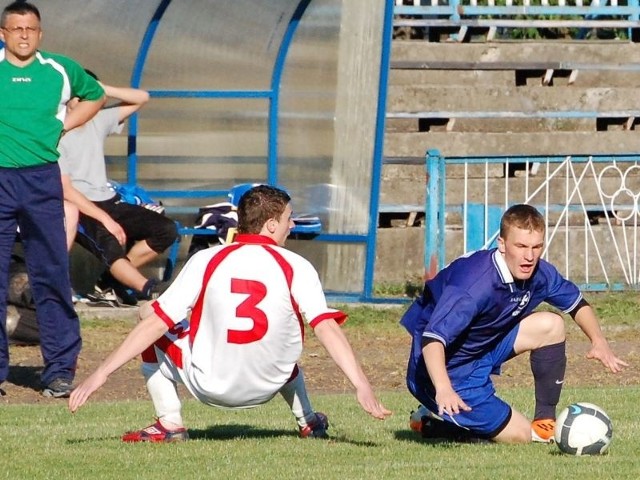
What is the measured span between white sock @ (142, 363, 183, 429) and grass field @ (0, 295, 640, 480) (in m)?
0.17

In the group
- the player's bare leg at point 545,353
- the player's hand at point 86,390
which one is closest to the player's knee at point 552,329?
the player's bare leg at point 545,353

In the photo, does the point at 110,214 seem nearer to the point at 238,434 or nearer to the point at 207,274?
the point at 238,434

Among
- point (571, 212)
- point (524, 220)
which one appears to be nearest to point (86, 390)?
point (524, 220)

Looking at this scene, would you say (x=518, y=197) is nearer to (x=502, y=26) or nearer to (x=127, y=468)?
(x=502, y=26)

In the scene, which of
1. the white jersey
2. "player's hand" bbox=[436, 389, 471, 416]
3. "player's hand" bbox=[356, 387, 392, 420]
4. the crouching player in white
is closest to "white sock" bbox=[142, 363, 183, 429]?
the crouching player in white

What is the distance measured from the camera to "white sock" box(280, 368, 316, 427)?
6871mm

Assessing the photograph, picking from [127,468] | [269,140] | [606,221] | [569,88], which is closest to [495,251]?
[127,468]

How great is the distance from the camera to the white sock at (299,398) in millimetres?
6871

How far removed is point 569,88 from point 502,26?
1.33 meters

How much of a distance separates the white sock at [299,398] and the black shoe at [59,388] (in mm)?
2436

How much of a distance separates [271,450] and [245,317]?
0.67 meters

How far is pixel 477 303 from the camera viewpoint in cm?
654

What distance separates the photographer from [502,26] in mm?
18188

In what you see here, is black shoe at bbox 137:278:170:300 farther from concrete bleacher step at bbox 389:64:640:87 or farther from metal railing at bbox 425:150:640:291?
concrete bleacher step at bbox 389:64:640:87
